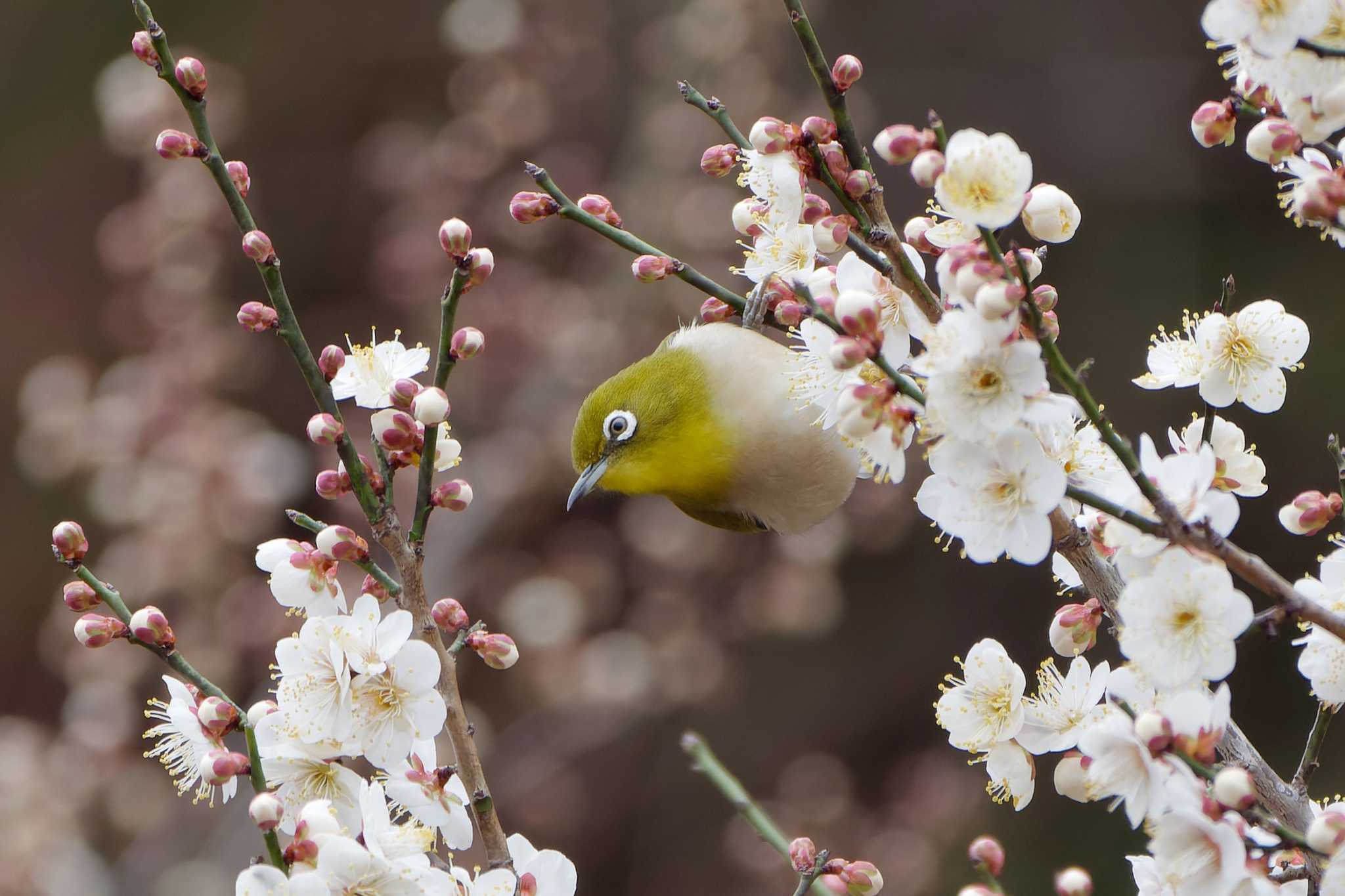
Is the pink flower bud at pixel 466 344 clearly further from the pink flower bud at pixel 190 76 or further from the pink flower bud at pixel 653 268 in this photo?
the pink flower bud at pixel 190 76

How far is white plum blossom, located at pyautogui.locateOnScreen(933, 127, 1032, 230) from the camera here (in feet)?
3.64

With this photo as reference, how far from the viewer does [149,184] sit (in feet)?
14.7

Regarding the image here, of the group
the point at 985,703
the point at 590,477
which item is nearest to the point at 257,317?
the point at 985,703

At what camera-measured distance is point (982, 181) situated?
3.67 ft

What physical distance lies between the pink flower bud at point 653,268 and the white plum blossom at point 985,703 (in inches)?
23.1

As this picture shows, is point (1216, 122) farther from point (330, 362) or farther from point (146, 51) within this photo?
point (146, 51)

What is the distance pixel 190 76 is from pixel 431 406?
0.42 metres

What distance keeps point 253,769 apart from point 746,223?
844 millimetres

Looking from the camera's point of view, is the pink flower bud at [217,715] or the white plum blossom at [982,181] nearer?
the white plum blossom at [982,181]

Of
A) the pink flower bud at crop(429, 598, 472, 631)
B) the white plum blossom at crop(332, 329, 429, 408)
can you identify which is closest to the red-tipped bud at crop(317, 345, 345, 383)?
the white plum blossom at crop(332, 329, 429, 408)

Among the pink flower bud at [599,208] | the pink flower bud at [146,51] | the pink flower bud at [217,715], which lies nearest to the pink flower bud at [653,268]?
the pink flower bud at [599,208]

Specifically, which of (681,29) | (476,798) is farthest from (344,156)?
(476,798)

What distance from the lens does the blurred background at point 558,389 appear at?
4.00 m

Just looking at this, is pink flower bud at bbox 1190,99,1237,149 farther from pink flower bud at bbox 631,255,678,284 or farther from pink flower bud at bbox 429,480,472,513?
pink flower bud at bbox 429,480,472,513
